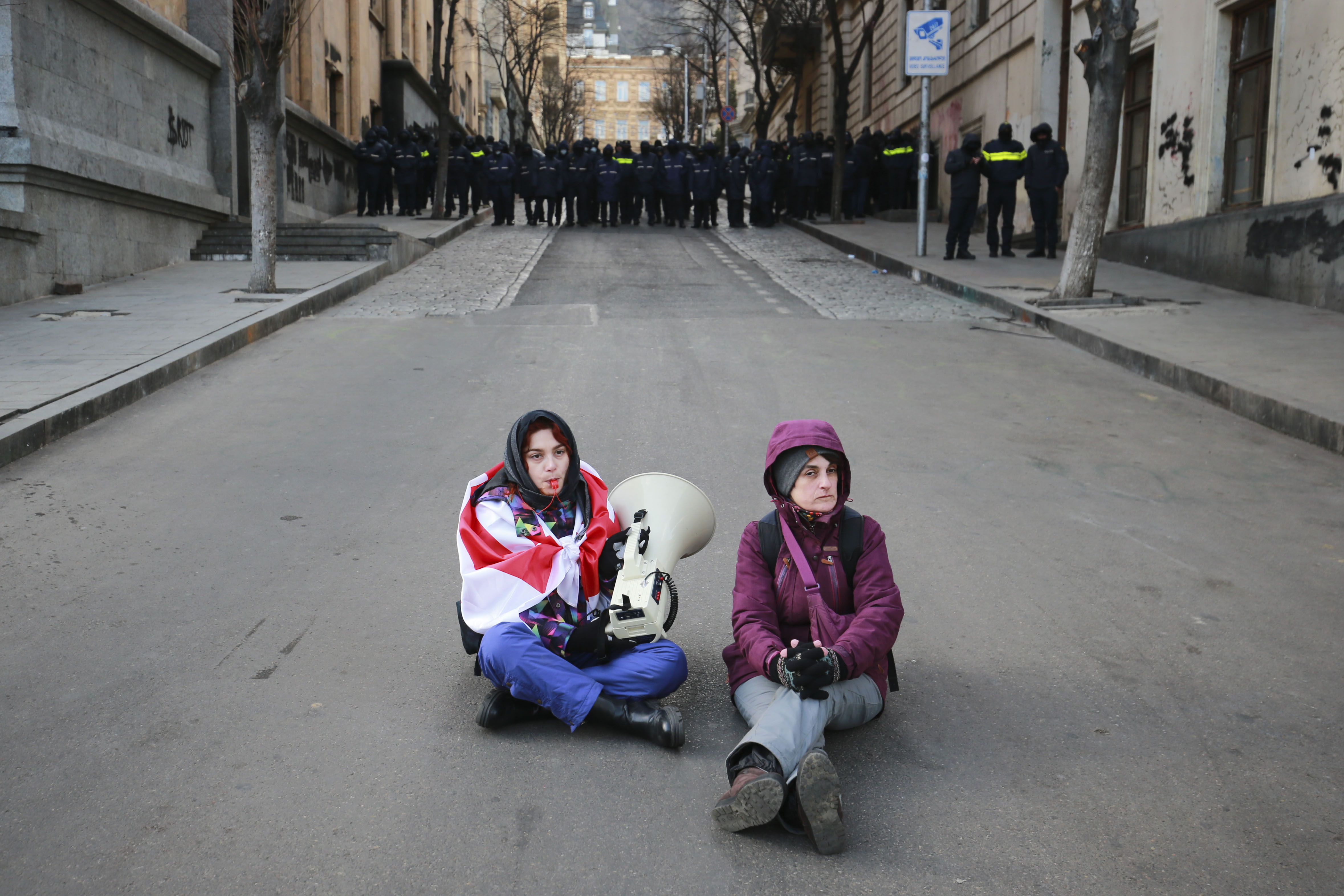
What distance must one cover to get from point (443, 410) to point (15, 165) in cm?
781

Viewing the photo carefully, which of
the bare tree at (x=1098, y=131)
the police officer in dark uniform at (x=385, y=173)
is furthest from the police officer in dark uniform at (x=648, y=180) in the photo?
the bare tree at (x=1098, y=131)

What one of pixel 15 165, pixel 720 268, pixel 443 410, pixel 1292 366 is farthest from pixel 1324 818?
pixel 720 268

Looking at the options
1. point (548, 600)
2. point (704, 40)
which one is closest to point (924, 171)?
point (548, 600)

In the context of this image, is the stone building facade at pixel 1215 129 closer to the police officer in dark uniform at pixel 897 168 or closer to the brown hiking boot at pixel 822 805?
the police officer in dark uniform at pixel 897 168

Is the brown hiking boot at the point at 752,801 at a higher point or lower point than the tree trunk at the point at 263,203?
lower

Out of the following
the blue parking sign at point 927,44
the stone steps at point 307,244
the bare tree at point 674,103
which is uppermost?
the bare tree at point 674,103

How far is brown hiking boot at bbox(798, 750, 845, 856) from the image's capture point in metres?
2.90

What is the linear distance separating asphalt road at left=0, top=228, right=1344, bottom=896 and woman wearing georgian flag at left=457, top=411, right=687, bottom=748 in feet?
0.45

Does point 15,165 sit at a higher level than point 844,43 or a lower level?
lower

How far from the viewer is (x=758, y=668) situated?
11.3 ft

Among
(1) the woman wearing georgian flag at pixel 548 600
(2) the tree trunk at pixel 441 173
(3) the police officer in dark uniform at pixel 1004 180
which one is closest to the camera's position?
(1) the woman wearing georgian flag at pixel 548 600

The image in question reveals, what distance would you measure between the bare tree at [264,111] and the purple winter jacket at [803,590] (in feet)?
36.5

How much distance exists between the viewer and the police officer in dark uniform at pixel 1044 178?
17.9m

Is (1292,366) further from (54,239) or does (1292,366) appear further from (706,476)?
(54,239)
